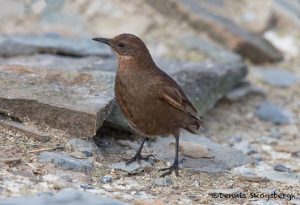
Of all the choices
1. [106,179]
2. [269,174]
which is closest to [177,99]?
[106,179]

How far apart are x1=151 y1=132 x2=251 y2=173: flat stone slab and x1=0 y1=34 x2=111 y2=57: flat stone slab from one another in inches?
64.1

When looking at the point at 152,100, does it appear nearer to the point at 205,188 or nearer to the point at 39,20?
the point at 205,188

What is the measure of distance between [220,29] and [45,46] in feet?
8.72

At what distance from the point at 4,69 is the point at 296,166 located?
8.96 ft

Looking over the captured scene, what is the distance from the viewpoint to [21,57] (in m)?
7.51

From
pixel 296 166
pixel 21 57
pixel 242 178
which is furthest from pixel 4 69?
pixel 296 166

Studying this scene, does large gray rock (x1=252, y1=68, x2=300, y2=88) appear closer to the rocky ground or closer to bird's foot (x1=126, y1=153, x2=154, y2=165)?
the rocky ground

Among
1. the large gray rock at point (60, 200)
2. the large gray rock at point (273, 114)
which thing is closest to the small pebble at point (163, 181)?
the large gray rock at point (60, 200)

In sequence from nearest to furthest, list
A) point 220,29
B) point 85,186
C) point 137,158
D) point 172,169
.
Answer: point 85,186, point 172,169, point 137,158, point 220,29

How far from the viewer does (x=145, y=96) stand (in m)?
5.55

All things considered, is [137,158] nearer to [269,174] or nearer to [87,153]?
[87,153]

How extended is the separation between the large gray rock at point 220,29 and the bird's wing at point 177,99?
367 cm

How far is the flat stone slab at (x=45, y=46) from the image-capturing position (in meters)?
7.67

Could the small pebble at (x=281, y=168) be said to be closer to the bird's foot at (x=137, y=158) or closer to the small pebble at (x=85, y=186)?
the bird's foot at (x=137, y=158)
